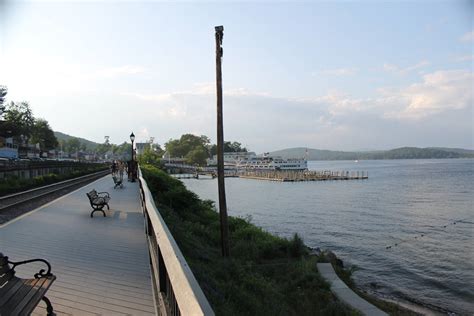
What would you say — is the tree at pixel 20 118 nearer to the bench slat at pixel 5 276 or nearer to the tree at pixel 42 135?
the tree at pixel 42 135

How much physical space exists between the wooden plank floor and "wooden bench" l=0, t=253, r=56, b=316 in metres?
0.47

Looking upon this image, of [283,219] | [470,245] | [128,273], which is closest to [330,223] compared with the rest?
[283,219]

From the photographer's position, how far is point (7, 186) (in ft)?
71.0

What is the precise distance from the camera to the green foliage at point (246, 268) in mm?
8258

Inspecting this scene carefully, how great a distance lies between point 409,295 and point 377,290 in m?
1.26

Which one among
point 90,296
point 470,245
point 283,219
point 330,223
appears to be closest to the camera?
point 90,296

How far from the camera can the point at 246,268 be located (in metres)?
12.7

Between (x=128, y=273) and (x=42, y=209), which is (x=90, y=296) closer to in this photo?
(x=128, y=273)

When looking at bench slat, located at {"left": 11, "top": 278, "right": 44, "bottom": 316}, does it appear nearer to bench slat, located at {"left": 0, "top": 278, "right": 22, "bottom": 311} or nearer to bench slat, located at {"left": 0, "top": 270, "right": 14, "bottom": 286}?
bench slat, located at {"left": 0, "top": 278, "right": 22, "bottom": 311}

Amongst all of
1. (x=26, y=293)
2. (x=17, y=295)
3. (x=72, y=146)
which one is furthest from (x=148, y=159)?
(x=72, y=146)

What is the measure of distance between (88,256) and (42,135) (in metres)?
114

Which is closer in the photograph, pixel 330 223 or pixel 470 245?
pixel 470 245

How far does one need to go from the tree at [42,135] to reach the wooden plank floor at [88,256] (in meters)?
104

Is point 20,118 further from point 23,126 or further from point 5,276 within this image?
point 5,276
